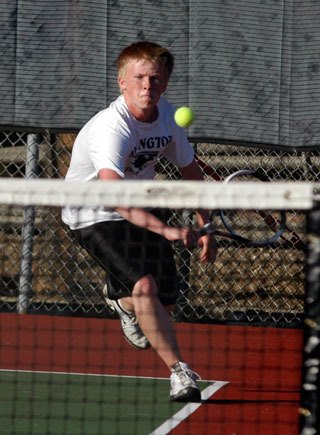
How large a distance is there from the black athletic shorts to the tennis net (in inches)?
1.8

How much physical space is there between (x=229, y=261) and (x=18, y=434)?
328cm

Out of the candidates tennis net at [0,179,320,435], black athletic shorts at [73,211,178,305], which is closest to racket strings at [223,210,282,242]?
tennis net at [0,179,320,435]

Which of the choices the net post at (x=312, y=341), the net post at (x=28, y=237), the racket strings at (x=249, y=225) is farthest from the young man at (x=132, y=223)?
the net post at (x=28, y=237)

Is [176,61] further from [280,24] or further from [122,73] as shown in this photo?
[122,73]

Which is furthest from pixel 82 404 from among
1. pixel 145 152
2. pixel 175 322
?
pixel 175 322

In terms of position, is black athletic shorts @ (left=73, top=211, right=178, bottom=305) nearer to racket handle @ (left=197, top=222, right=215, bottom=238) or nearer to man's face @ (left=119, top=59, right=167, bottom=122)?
racket handle @ (left=197, top=222, right=215, bottom=238)

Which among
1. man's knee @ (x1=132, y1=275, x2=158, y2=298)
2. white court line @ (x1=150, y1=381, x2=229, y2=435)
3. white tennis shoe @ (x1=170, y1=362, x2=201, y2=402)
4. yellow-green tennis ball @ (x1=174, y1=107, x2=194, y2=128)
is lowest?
white court line @ (x1=150, y1=381, x2=229, y2=435)

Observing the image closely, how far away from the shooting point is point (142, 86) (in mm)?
5160

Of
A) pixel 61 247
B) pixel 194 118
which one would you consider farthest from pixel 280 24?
pixel 61 247

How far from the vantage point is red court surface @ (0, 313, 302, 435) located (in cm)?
505

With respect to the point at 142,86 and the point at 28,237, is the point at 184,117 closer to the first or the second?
the point at 28,237

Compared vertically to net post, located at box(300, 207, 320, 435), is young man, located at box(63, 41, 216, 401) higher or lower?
higher

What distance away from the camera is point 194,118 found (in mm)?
7434

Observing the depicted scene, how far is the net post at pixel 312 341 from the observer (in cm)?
332
